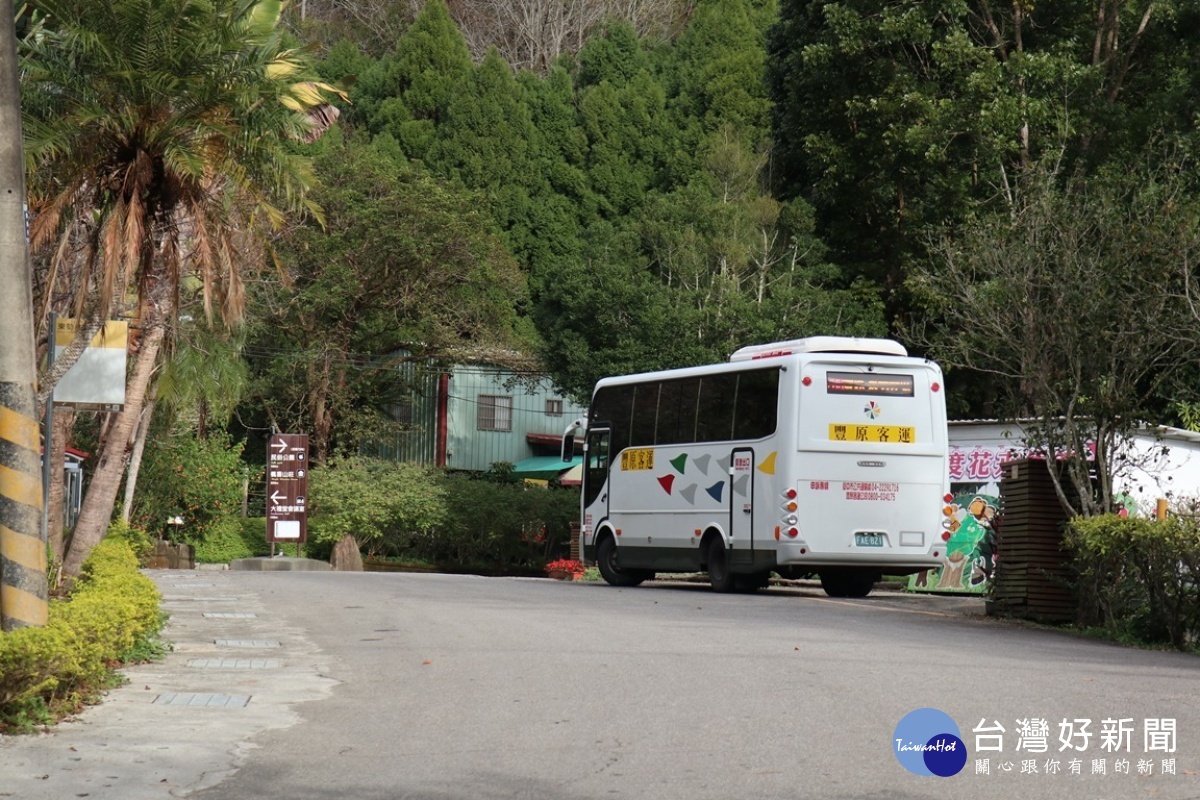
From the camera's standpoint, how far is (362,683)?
11266 millimetres

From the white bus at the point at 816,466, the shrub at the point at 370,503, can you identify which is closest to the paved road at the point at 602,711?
the white bus at the point at 816,466

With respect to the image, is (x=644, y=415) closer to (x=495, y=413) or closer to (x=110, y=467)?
(x=110, y=467)

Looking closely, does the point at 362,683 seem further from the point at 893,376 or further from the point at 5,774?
the point at 893,376

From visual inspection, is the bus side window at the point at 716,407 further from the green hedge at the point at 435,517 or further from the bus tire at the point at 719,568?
the green hedge at the point at 435,517

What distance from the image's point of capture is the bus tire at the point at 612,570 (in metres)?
27.6

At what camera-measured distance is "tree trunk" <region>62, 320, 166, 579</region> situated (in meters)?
18.7

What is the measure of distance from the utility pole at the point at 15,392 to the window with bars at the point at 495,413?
4485 centimetres

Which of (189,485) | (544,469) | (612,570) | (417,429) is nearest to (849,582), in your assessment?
(612,570)

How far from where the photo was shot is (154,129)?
16.2m

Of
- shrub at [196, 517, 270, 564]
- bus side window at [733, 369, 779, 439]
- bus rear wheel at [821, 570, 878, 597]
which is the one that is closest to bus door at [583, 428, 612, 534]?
bus side window at [733, 369, 779, 439]

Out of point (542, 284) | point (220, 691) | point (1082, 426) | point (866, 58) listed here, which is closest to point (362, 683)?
point (220, 691)

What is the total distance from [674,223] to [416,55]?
20124mm

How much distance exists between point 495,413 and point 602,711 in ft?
151

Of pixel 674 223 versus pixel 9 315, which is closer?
pixel 9 315
